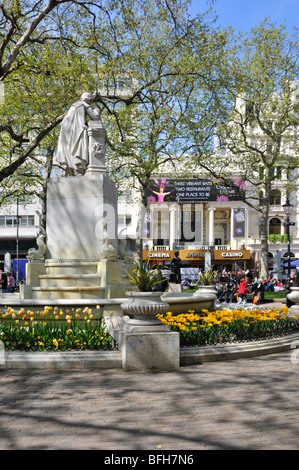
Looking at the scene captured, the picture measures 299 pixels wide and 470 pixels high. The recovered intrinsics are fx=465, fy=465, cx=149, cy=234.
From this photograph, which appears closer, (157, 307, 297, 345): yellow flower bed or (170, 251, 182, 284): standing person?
(157, 307, 297, 345): yellow flower bed

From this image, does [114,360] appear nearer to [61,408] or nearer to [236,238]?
[61,408]

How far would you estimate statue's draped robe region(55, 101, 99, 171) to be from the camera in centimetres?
1221

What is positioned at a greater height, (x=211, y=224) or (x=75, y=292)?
(x=211, y=224)

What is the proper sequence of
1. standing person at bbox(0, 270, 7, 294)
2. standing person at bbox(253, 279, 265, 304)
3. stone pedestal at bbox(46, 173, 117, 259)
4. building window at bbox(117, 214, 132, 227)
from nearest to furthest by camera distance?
stone pedestal at bbox(46, 173, 117, 259)
standing person at bbox(253, 279, 265, 304)
standing person at bbox(0, 270, 7, 294)
building window at bbox(117, 214, 132, 227)

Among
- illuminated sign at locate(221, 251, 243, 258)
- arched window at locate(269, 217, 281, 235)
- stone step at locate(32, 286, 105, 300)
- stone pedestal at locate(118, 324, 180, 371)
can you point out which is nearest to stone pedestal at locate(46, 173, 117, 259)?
stone step at locate(32, 286, 105, 300)

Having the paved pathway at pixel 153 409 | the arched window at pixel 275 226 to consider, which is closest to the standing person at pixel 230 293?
the paved pathway at pixel 153 409

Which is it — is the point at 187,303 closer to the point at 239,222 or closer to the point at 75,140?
the point at 75,140

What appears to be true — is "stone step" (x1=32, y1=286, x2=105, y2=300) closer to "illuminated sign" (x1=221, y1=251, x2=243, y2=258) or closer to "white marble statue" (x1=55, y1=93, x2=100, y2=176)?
"white marble statue" (x1=55, y1=93, x2=100, y2=176)

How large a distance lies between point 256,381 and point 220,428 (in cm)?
201

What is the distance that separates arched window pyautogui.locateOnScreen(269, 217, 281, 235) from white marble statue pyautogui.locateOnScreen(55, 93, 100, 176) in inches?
2153

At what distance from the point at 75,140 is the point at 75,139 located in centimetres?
3

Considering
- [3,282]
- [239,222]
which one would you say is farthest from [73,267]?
[239,222]

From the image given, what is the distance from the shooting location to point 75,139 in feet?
40.3

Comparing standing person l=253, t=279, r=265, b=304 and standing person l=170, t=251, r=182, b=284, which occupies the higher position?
standing person l=170, t=251, r=182, b=284
